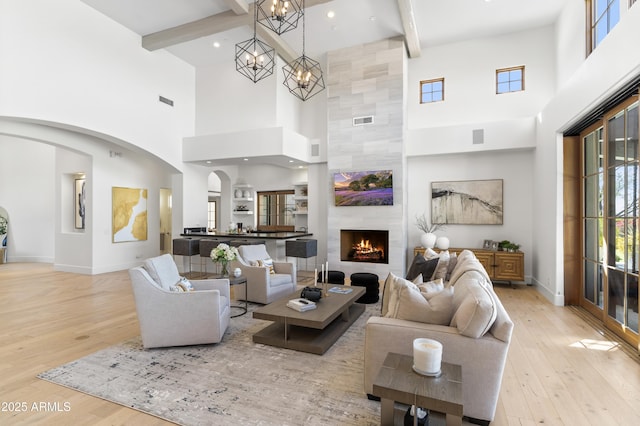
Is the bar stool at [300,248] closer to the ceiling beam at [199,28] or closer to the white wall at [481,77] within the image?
the white wall at [481,77]

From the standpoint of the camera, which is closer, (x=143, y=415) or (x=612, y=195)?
(x=143, y=415)

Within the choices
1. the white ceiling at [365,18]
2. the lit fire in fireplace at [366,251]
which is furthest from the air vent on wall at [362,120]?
the lit fire in fireplace at [366,251]

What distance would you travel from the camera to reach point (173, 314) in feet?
11.0

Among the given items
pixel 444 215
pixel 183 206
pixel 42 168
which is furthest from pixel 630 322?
pixel 42 168

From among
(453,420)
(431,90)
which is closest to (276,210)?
(431,90)

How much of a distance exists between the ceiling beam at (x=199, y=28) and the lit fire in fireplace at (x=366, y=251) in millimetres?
4940

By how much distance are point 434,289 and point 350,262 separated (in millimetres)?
4733

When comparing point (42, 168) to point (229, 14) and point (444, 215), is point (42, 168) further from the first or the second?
point (444, 215)

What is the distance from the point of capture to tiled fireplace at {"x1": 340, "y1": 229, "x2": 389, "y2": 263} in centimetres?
746

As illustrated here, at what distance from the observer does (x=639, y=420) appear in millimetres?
2297

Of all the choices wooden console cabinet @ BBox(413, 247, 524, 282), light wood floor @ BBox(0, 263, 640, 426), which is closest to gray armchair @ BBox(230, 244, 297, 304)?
light wood floor @ BBox(0, 263, 640, 426)

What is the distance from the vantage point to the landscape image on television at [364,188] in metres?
7.06

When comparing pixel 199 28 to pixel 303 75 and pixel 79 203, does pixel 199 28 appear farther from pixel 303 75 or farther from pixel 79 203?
pixel 79 203

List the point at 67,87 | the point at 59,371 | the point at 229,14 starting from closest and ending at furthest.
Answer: the point at 59,371 → the point at 67,87 → the point at 229,14
